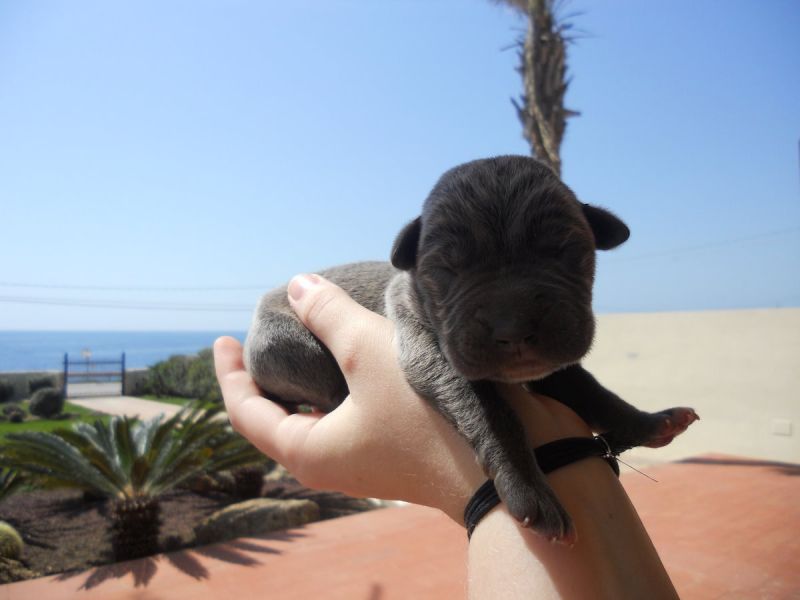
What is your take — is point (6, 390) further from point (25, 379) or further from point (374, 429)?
point (374, 429)

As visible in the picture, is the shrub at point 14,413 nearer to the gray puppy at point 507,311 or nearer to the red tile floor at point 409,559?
the red tile floor at point 409,559

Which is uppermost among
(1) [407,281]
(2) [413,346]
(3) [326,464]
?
(1) [407,281]

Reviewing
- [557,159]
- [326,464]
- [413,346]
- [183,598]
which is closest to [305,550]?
[183,598]

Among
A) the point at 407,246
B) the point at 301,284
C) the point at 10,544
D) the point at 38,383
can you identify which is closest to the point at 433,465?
the point at 407,246

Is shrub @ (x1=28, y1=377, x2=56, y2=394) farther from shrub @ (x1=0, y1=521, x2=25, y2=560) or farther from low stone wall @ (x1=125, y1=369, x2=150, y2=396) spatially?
shrub @ (x1=0, y1=521, x2=25, y2=560)

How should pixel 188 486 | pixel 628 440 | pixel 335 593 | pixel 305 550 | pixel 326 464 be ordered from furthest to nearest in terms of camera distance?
pixel 188 486, pixel 305 550, pixel 335 593, pixel 326 464, pixel 628 440

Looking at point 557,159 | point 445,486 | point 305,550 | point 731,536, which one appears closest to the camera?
point 445,486

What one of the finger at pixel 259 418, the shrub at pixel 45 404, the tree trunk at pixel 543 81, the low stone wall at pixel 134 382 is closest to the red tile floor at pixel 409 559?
the finger at pixel 259 418

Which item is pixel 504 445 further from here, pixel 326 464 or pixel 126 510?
pixel 126 510
